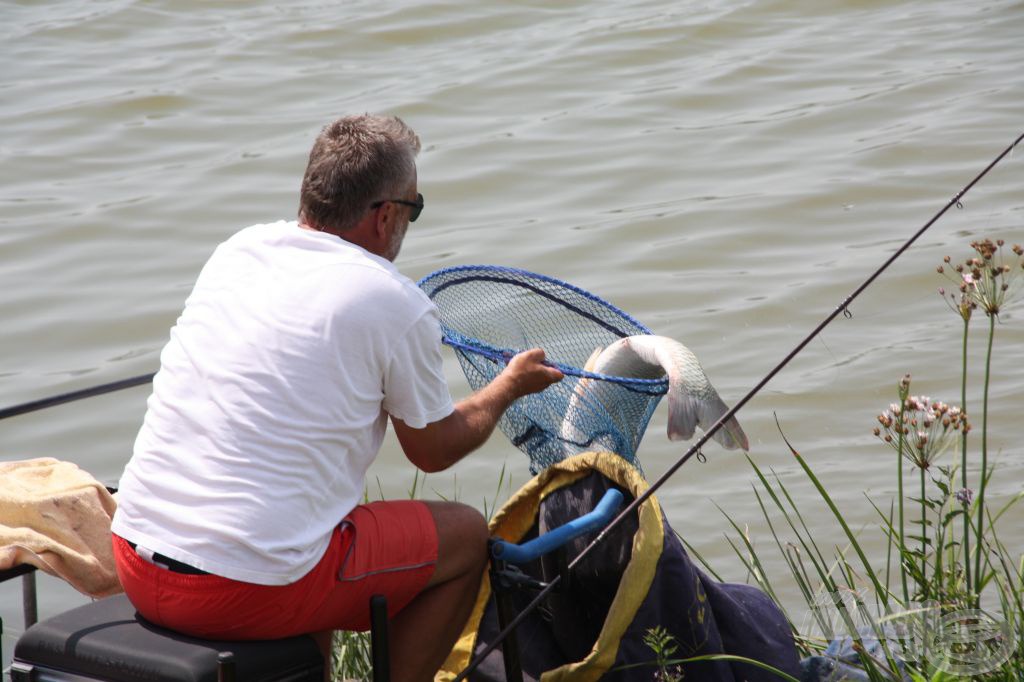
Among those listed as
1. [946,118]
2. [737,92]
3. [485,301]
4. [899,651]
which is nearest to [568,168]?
[737,92]

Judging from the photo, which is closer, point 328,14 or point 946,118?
point 946,118

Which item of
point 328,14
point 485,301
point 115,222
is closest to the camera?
point 485,301

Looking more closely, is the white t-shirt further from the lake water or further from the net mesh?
the lake water

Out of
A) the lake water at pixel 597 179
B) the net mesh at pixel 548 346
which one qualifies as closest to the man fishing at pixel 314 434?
the net mesh at pixel 548 346

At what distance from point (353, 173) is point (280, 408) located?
51cm

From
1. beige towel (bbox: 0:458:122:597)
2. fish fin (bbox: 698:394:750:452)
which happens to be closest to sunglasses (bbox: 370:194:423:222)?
fish fin (bbox: 698:394:750:452)

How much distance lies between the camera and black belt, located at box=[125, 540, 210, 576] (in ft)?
8.24

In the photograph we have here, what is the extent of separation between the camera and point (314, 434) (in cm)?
255

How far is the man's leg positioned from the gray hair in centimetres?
63

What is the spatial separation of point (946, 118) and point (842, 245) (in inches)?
92.3

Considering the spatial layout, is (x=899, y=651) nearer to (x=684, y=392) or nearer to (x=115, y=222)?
(x=684, y=392)

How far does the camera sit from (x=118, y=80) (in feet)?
36.5

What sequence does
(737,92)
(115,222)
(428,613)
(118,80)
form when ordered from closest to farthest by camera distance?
(428,613) → (115,222) → (737,92) → (118,80)

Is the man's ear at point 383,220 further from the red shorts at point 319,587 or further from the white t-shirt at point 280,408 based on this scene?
the red shorts at point 319,587
